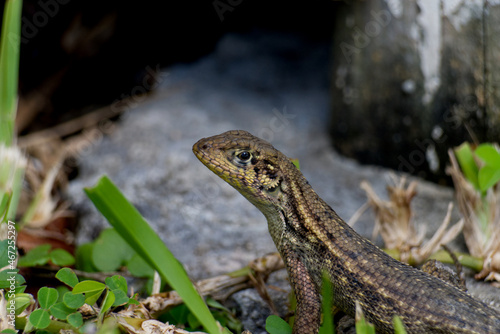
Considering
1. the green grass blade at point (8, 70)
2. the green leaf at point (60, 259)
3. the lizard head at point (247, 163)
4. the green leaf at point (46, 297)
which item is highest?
the green grass blade at point (8, 70)

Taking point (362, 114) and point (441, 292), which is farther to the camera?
point (362, 114)

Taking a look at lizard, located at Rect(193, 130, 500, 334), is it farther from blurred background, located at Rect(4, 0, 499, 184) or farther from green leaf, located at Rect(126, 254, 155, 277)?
blurred background, located at Rect(4, 0, 499, 184)

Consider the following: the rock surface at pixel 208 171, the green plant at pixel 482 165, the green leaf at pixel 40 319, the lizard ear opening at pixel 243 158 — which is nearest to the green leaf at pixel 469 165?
the green plant at pixel 482 165

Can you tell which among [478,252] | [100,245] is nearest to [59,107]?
[100,245]

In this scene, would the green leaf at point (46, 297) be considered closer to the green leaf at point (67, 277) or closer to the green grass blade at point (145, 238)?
the green leaf at point (67, 277)

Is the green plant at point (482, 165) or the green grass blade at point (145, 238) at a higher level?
the green grass blade at point (145, 238)

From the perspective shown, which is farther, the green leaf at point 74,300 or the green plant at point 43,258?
the green plant at point 43,258

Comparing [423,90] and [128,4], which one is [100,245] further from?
[128,4]
